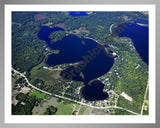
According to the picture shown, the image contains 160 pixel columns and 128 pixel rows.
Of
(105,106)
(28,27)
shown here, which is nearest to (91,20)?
(28,27)

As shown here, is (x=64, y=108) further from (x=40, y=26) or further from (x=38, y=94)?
(x=40, y=26)

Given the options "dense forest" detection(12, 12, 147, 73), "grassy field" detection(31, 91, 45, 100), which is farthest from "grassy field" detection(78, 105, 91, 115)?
"dense forest" detection(12, 12, 147, 73)

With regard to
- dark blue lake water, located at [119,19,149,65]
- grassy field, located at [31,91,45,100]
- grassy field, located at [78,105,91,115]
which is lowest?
grassy field, located at [78,105,91,115]

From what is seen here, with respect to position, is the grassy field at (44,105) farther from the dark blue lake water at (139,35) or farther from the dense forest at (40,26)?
the dark blue lake water at (139,35)

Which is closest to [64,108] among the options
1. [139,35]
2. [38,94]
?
[38,94]

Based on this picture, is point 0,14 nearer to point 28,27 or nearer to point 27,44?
point 27,44

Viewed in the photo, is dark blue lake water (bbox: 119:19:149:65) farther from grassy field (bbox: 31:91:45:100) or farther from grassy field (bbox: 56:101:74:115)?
grassy field (bbox: 31:91:45:100)
